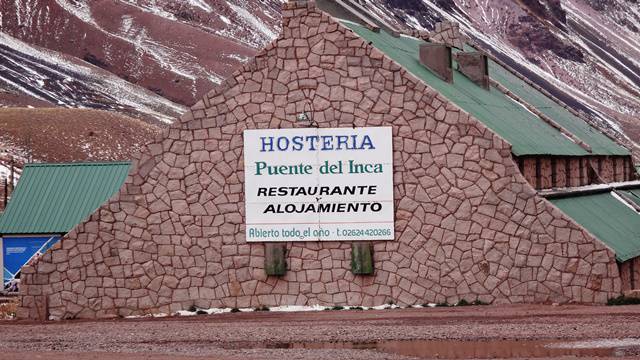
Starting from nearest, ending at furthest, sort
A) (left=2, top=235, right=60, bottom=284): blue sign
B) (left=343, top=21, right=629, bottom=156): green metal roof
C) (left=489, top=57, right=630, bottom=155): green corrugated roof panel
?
(left=343, top=21, right=629, bottom=156): green metal roof → (left=489, top=57, right=630, bottom=155): green corrugated roof panel → (left=2, top=235, right=60, bottom=284): blue sign

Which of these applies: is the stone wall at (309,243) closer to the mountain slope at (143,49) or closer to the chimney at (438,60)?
the chimney at (438,60)

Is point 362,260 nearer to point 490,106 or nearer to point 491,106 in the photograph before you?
point 490,106

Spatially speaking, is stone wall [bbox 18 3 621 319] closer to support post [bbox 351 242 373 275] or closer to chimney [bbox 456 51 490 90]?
support post [bbox 351 242 373 275]

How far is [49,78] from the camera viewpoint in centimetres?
16688

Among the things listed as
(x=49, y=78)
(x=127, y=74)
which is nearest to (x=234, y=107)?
(x=49, y=78)

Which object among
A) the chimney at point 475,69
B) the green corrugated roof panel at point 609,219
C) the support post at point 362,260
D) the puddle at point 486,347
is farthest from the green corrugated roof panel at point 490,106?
the puddle at point 486,347

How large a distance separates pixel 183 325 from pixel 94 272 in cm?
400

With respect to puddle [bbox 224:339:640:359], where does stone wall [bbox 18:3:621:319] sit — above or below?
above

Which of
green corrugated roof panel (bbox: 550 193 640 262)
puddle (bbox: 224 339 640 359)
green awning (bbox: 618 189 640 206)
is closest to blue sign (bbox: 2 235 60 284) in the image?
green awning (bbox: 618 189 640 206)

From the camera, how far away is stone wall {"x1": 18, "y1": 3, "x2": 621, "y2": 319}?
2764 centimetres

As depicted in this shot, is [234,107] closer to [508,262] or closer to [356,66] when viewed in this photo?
[356,66]

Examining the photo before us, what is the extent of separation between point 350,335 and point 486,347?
2935 millimetres

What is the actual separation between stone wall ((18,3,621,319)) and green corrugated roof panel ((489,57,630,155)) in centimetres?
930

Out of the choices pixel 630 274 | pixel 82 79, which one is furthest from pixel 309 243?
pixel 82 79
